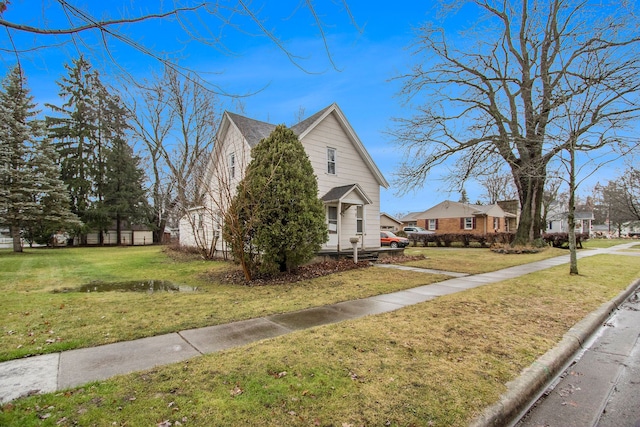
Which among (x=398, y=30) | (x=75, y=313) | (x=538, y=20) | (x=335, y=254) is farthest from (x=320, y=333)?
(x=538, y=20)

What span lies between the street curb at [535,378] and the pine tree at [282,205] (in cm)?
654

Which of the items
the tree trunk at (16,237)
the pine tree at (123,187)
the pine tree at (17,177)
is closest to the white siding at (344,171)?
the pine tree at (17,177)

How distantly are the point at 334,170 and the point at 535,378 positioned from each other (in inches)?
500

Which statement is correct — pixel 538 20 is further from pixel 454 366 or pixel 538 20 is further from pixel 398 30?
pixel 454 366

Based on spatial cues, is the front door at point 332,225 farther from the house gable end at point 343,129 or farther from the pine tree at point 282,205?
the pine tree at point 282,205

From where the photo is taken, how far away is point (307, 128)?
46.6ft

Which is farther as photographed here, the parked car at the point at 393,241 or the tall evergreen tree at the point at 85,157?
the tall evergreen tree at the point at 85,157

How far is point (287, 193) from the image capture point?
367 inches

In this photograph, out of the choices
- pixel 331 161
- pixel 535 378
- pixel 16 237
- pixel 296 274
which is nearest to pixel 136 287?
pixel 296 274

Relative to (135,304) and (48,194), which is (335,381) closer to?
(135,304)

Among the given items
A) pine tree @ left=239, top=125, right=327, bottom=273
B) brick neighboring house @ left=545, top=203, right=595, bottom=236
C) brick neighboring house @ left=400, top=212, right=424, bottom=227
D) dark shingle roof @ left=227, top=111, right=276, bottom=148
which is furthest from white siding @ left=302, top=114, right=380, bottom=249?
brick neighboring house @ left=545, top=203, right=595, bottom=236

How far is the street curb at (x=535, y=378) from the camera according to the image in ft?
8.62

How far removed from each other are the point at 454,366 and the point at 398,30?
12.3ft

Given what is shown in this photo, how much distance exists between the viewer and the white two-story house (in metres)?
14.2
